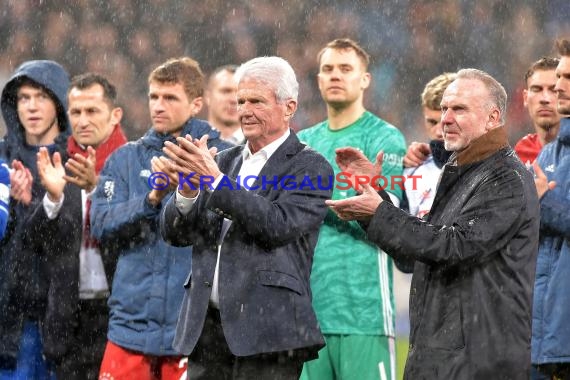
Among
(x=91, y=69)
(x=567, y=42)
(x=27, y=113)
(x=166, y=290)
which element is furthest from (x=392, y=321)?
(x=91, y=69)

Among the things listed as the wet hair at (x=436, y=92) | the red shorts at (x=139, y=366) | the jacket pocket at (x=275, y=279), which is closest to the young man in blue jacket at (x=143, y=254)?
the red shorts at (x=139, y=366)

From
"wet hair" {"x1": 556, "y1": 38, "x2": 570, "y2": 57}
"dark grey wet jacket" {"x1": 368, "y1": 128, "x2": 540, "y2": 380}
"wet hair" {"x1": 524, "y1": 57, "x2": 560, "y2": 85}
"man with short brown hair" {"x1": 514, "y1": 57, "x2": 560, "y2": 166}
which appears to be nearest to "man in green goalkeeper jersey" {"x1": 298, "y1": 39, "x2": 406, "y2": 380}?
"man with short brown hair" {"x1": 514, "y1": 57, "x2": 560, "y2": 166}

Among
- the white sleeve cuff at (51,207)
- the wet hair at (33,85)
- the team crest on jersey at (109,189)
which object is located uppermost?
the wet hair at (33,85)

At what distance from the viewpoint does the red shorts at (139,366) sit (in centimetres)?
550

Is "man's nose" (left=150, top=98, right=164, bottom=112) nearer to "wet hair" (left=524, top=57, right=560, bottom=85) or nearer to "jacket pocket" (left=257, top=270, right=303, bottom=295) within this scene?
"jacket pocket" (left=257, top=270, right=303, bottom=295)

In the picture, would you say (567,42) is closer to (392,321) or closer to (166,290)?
(392,321)

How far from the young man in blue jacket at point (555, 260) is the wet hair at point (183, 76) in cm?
181

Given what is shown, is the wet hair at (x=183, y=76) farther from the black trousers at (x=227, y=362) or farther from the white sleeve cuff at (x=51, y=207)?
the black trousers at (x=227, y=362)

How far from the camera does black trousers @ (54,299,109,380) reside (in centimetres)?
605

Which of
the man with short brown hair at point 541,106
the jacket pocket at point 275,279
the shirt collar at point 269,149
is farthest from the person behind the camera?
the man with short brown hair at point 541,106

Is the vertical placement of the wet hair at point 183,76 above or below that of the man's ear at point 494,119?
above

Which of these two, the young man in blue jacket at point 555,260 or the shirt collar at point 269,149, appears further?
the young man in blue jacket at point 555,260

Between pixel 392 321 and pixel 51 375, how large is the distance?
6.04 ft

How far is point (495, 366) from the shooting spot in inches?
162
